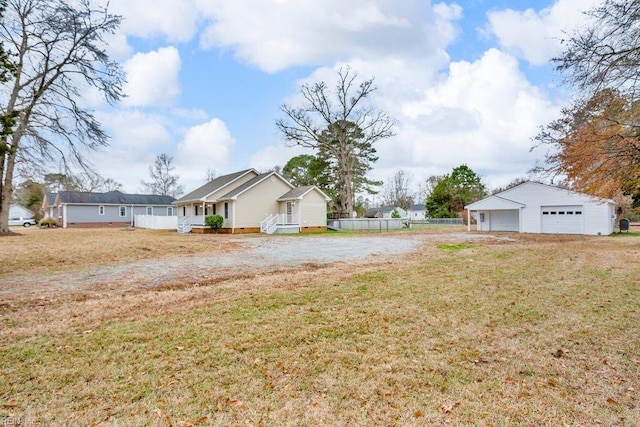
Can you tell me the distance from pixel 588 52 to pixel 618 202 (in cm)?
2553

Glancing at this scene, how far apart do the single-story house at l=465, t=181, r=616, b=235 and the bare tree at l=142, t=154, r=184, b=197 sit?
47.0 meters

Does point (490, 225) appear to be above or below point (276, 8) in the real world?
below

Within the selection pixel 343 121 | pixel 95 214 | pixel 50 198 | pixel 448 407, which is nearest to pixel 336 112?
pixel 343 121

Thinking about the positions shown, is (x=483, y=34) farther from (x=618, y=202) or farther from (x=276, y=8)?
(x=618, y=202)

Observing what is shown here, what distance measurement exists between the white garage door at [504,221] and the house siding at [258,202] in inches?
763

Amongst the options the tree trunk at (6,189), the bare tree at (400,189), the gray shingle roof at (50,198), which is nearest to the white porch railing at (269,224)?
the tree trunk at (6,189)

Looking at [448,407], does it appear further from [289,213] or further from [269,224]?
[289,213]

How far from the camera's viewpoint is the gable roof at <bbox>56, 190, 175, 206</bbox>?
3784 centimetres

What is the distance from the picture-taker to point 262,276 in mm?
8453

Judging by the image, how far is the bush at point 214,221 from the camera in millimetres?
27344

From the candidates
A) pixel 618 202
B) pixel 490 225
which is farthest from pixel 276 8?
pixel 618 202

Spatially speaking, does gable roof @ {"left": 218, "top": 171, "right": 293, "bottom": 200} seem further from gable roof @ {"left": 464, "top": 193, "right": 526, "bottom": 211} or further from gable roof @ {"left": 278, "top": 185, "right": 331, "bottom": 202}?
gable roof @ {"left": 464, "top": 193, "right": 526, "bottom": 211}

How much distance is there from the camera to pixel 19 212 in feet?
194

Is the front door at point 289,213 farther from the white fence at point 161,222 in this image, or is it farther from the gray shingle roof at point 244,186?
the white fence at point 161,222
